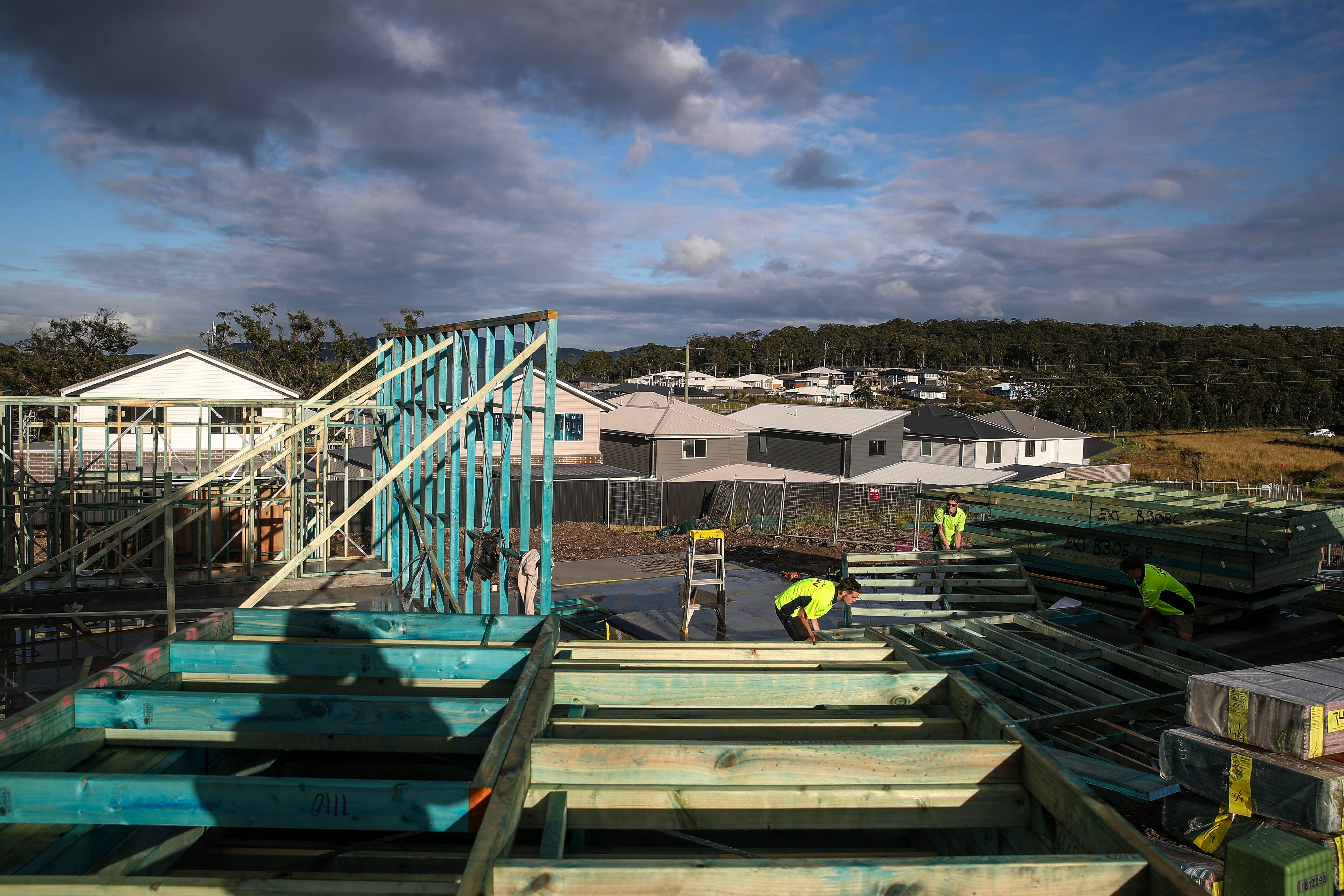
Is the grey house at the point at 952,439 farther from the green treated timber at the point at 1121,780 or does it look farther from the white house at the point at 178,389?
the green treated timber at the point at 1121,780

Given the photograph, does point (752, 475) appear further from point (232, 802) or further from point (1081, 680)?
point (232, 802)

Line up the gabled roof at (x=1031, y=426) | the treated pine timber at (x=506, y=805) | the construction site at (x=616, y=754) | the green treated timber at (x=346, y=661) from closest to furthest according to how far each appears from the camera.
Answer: the treated pine timber at (x=506, y=805) → the construction site at (x=616, y=754) → the green treated timber at (x=346, y=661) → the gabled roof at (x=1031, y=426)

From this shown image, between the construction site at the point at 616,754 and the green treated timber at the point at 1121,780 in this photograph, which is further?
the green treated timber at the point at 1121,780

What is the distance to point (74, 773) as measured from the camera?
301 cm

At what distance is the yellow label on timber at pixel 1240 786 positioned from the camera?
438 centimetres

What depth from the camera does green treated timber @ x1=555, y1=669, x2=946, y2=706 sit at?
404 cm

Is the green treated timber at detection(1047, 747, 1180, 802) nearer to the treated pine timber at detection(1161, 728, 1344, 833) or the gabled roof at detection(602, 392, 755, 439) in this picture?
the treated pine timber at detection(1161, 728, 1344, 833)

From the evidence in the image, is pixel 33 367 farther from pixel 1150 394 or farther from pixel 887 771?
pixel 1150 394

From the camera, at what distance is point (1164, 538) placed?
40.3ft

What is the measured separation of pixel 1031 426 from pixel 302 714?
151 feet

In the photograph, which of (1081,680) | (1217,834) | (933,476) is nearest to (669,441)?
(933,476)

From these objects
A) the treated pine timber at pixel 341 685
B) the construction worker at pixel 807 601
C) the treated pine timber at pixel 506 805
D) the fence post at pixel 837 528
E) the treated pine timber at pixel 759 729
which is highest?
the treated pine timber at pixel 506 805

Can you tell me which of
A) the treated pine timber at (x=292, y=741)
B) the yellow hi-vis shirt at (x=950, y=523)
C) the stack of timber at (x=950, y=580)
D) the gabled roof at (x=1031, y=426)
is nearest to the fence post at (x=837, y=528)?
the yellow hi-vis shirt at (x=950, y=523)

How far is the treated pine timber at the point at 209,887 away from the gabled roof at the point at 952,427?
1568 inches
